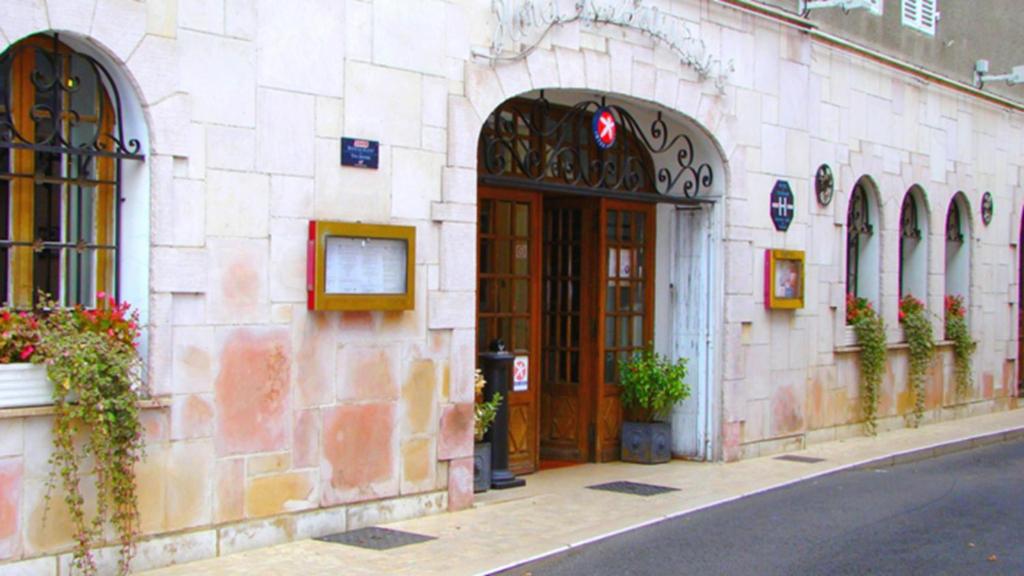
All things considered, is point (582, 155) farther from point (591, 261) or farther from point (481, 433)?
point (481, 433)

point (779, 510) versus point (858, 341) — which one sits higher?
point (858, 341)

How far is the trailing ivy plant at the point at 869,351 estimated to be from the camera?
15078mm

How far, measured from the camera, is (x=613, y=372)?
42.4ft

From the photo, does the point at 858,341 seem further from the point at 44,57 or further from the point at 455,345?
the point at 44,57

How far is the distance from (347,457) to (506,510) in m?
1.52

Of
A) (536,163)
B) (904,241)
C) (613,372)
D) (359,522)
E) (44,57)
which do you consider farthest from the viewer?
(904,241)

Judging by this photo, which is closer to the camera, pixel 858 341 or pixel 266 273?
pixel 266 273

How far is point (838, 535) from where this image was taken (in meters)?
9.27

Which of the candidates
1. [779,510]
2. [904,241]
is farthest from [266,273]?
[904,241]

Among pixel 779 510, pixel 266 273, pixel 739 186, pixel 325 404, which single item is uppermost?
pixel 739 186

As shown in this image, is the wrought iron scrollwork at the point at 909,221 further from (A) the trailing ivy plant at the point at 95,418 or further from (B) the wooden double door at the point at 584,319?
(A) the trailing ivy plant at the point at 95,418

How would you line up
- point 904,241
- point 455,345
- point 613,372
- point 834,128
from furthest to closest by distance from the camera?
point 904,241
point 834,128
point 613,372
point 455,345

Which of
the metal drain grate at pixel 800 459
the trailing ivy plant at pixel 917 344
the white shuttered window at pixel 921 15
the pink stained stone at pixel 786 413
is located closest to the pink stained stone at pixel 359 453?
the metal drain grate at pixel 800 459

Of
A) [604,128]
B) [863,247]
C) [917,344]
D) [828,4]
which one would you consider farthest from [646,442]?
[828,4]
